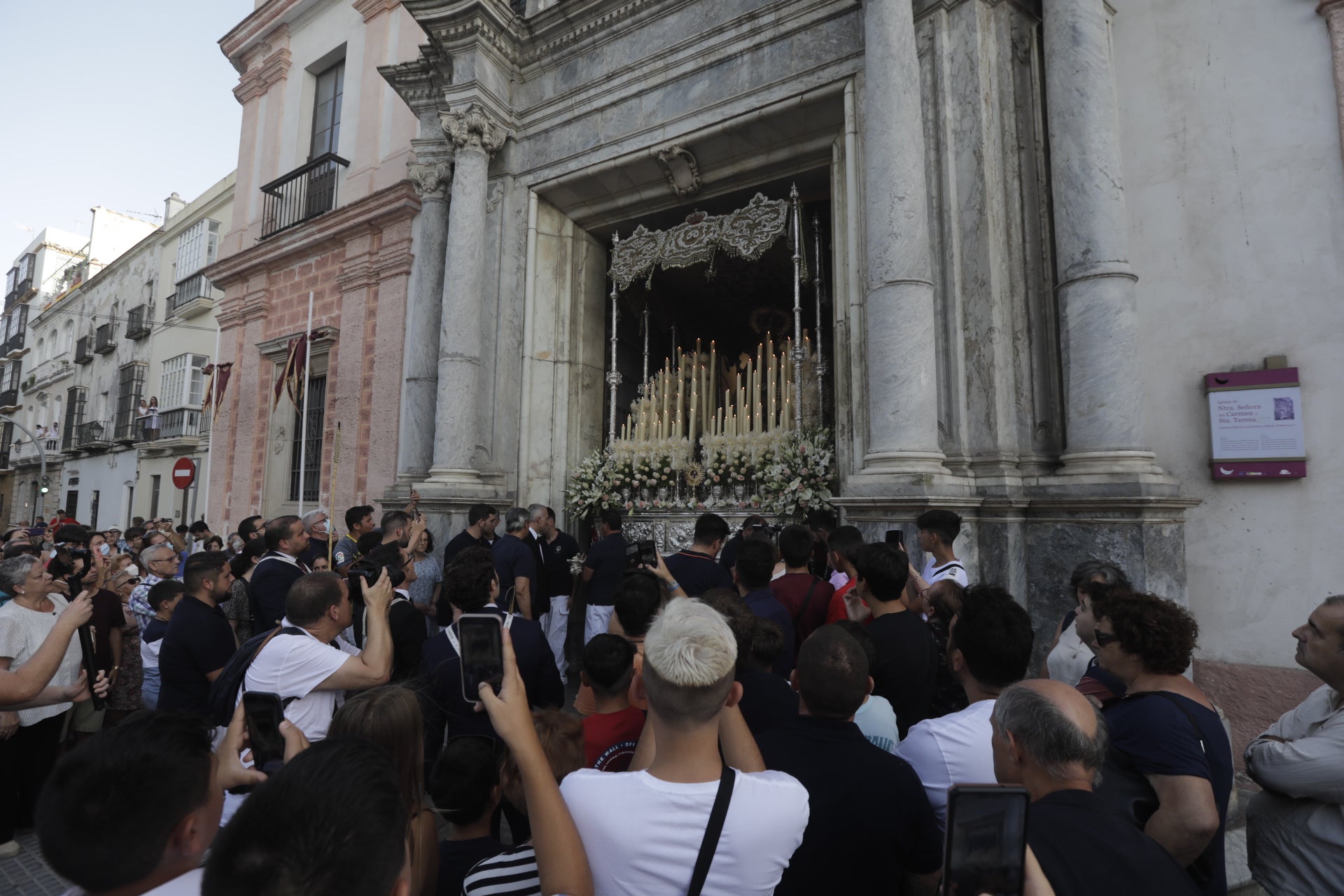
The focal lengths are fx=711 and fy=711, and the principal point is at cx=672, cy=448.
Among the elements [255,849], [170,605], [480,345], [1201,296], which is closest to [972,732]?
[255,849]

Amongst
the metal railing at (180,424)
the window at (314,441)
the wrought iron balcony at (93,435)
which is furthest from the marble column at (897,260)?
the wrought iron balcony at (93,435)

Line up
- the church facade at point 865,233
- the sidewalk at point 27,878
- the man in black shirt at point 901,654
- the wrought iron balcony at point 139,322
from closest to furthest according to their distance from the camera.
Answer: the man in black shirt at point 901,654 → the sidewalk at point 27,878 → the church facade at point 865,233 → the wrought iron balcony at point 139,322

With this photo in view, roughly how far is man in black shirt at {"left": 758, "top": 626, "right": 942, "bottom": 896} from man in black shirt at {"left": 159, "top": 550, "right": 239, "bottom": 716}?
3081 millimetres

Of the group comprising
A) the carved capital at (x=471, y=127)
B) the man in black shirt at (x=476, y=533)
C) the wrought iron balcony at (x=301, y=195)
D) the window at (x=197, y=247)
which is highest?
the window at (x=197, y=247)

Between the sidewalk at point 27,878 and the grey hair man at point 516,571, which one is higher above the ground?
the grey hair man at point 516,571

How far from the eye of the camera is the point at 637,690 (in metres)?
2.17

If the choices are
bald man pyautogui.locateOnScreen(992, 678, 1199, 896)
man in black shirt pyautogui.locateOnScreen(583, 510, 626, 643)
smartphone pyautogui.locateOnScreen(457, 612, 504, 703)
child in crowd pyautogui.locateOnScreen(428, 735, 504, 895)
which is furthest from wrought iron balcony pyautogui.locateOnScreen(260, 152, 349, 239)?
bald man pyautogui.locateOnScreen(992, 678, 1199, 896)

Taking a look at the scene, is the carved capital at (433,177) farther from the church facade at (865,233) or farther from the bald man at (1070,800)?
the bald man at (1070,800)

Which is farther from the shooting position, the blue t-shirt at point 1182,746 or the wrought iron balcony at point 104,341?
the wrought iron balcony at point 104,341

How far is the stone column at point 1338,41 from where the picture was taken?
5344mm

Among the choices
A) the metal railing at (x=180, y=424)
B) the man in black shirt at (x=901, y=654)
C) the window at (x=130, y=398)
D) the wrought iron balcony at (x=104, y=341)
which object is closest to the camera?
the man in black shirt at (x=901, y=654)

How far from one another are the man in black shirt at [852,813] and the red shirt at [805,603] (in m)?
2.17

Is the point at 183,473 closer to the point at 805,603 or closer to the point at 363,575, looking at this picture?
the point at 363,575

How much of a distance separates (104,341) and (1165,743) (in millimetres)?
32020
